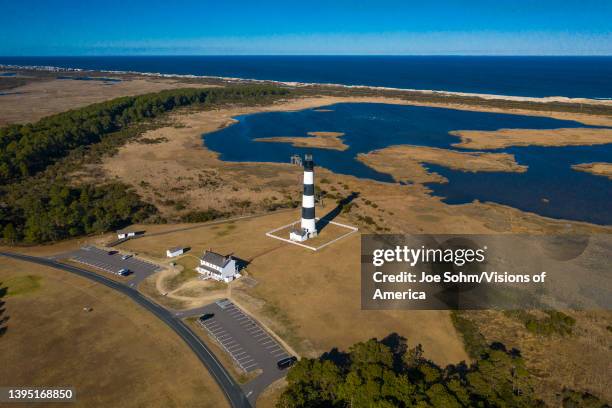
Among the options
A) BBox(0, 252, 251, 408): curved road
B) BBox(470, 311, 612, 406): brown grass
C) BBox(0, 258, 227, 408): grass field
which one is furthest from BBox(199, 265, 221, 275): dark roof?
BBox(470, 311, 612, 406): brown grass

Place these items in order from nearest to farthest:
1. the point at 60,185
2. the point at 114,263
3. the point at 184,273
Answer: the point at 184,273
the point at 114,263
the point at 60,185

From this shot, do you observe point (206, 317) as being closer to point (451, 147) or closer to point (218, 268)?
point (218, 268)

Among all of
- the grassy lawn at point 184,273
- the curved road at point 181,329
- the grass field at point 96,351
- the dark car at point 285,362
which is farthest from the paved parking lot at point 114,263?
the dark car at point 285,362

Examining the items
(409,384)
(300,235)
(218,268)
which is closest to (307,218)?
(300,235)

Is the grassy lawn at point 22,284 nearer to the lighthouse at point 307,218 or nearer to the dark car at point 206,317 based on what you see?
the dark car at point 206,317

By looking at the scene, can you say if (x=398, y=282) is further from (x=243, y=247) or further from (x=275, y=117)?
(x=275, y=117)

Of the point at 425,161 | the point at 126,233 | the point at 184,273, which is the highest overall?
the point at 425,161
